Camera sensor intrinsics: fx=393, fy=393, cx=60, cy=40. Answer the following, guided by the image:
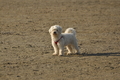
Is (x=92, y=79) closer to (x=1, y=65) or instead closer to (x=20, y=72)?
(x=20, y=72)

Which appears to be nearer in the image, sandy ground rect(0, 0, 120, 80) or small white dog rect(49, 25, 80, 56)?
sandy ground rect(0, 0, 120, 80)

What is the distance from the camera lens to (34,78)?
937cm

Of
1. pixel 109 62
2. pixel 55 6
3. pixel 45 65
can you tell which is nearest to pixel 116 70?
pixel 109 62

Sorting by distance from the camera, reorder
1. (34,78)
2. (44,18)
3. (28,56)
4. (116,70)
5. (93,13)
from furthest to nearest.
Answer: (93,13) → (44,18) → (28,56) → (116,70) → (34,78)

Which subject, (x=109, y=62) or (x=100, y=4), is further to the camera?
(x=100, y=4)

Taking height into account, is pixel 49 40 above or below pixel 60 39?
above

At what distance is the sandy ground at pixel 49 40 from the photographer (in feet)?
33.0

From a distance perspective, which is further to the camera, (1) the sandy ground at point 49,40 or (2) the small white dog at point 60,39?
(2) the small white dog at point 60,39

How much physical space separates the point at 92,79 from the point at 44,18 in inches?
488

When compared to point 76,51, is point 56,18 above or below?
above

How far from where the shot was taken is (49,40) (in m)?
15.0

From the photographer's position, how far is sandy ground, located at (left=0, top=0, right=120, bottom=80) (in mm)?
10045

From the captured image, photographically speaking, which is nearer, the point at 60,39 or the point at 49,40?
the point at 60,39

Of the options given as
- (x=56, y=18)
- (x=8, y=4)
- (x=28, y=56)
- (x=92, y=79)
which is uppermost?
(x=8, y=4)
